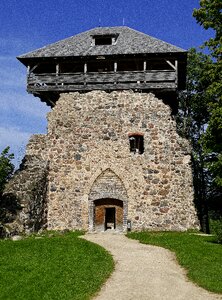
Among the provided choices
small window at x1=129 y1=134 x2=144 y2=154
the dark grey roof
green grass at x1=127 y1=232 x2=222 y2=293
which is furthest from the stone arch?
the dark grey roof

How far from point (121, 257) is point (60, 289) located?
4.83 metres

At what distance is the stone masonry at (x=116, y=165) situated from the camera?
79.9ft

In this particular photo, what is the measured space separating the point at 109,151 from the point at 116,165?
0.92 meters

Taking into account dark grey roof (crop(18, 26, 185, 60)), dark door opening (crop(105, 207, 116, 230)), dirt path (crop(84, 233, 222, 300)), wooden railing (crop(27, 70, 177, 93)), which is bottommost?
dirt path (crop(84, 233, 222, 300))

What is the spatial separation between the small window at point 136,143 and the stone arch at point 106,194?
1940mm

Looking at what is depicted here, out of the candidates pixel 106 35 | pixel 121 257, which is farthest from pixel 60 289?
pixel 106 35

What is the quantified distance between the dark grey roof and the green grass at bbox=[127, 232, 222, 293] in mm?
10982

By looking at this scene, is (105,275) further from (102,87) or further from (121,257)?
(102,87)

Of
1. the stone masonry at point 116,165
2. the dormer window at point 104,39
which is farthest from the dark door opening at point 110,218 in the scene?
the dormer window at point 104,39

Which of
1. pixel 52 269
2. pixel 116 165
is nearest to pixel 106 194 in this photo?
pixel 116 165

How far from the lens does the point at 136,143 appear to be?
25.5 meters

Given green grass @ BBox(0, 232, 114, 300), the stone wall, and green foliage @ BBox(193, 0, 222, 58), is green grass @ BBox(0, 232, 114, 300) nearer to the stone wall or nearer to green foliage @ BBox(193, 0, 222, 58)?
the stone wall

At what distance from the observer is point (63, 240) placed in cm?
1855

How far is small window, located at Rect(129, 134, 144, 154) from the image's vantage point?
83.4 ft
